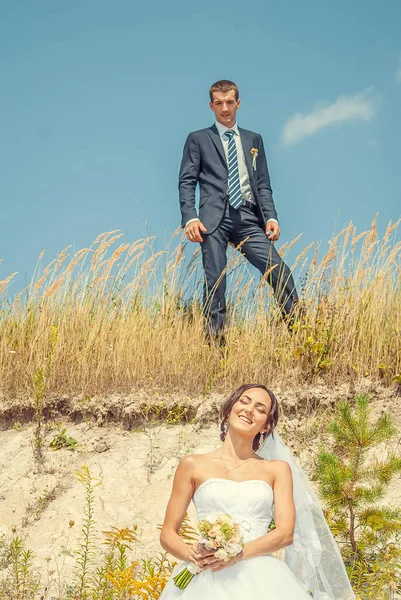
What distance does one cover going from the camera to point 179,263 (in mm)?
7203

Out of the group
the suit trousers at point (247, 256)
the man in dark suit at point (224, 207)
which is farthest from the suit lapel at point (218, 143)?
the suit trousers at point (247, 256)

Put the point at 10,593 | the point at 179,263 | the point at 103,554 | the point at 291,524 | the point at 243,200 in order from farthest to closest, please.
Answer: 1. the point at 179,263
2. the point at 243,200
3. the point at 103,554
4. the point at 10,593
5. the point at 291,524

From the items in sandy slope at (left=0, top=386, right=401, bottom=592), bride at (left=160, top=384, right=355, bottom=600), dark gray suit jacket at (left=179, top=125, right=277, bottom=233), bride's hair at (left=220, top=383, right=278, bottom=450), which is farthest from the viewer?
dark gray suit jacket at (left=179, top=125, right=277, bottom=233)

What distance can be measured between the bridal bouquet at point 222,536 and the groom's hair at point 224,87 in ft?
15.5

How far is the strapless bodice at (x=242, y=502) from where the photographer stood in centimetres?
302

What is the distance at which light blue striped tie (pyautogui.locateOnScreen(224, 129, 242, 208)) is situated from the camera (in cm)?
652

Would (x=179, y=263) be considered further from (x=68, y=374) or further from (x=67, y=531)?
(x=67, y=531)

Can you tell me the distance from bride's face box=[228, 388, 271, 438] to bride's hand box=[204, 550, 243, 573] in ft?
1.93

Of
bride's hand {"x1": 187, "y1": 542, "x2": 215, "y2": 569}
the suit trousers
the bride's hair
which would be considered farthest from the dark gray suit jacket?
bride's hand {"x1": 187, "y1": 542, "x2": 215, "y2": 569}

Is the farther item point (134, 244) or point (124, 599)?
point (134, 244)

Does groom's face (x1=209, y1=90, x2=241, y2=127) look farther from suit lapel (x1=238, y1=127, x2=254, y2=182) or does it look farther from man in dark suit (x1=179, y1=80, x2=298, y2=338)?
suit lapel (x1=238, y1=127, x2=254, y2=182)

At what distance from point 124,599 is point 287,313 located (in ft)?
11.2

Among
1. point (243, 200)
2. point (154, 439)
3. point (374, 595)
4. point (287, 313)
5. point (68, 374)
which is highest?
point (243, 200)

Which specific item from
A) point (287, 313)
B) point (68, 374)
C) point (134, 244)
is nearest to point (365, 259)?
point (287, 313)
